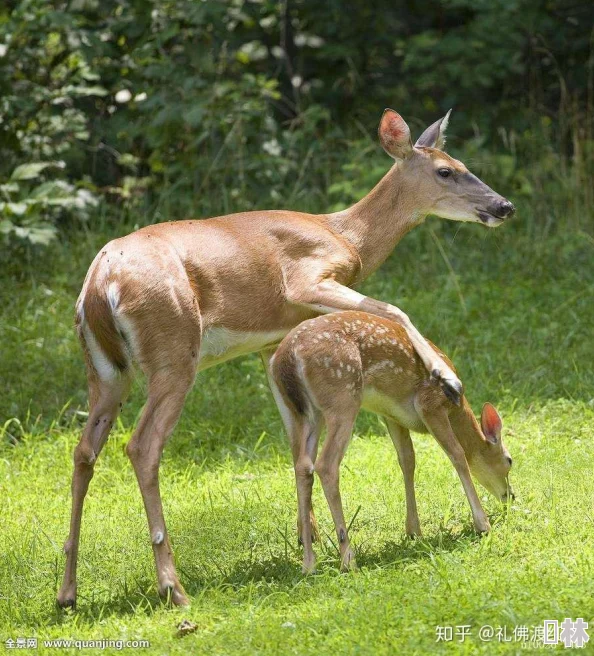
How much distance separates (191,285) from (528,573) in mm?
1972

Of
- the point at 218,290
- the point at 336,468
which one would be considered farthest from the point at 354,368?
the point at 218,290

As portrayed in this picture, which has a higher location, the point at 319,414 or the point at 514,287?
the point at 319,414

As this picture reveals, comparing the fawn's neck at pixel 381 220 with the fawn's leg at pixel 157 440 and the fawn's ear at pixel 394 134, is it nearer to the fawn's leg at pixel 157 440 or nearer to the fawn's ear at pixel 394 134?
the fawn's ear at pixel 394 134

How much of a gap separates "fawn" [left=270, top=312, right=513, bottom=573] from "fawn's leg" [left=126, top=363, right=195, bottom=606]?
0.46 meters

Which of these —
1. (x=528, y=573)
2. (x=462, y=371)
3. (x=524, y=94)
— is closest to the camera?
(x=528, y=573)

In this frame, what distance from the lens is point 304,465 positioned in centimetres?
527

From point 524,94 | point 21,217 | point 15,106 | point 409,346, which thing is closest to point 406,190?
point 409,346

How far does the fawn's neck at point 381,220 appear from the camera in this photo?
6266 mm

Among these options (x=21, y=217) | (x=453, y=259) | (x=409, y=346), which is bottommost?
(x=453, y=259)

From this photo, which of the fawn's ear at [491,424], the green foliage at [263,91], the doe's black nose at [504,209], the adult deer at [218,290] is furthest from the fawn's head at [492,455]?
the green foliage at [263,91]

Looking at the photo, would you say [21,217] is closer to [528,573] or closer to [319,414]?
[319,414]

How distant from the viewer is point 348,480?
645 cm

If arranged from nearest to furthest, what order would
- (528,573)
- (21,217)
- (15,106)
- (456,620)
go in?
1. (456,620)
2. (528,573)
3. (21,217)
4. (15,106)

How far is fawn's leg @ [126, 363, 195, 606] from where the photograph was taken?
16.5 feet
